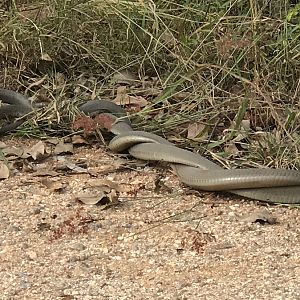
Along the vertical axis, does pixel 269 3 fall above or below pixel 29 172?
above

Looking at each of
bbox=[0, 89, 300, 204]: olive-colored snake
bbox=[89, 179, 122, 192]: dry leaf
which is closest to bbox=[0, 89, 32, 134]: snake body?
bbox=[0, 89, 300, 204]: olive-colored snake

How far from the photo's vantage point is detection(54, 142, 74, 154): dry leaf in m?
3.82

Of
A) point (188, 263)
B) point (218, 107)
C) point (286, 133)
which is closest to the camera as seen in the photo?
point (188, 263)

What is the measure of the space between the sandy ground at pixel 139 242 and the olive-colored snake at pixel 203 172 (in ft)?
0.16

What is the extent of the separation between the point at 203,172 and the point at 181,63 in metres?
0.92

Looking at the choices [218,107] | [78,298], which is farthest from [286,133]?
[78,298]

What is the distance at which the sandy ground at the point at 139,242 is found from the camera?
2582mm

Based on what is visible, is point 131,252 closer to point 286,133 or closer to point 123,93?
point 286,133

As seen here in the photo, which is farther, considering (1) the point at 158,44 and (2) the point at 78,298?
(1) the point at 158,44

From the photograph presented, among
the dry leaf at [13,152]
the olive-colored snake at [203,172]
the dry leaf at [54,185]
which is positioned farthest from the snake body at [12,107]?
the dry leaf at [54,185]

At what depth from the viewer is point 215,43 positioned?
13.3 feet

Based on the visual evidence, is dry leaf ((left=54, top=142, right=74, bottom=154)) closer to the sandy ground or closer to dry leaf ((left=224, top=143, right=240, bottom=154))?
the sandy ground

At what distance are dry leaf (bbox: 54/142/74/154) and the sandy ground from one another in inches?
9.7

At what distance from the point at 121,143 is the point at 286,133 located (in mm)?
714
